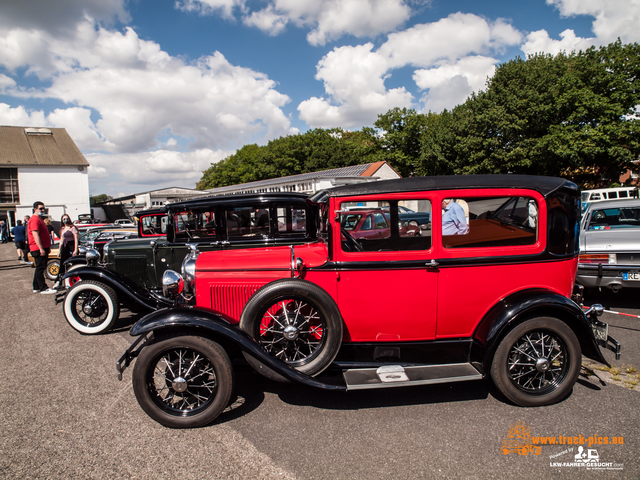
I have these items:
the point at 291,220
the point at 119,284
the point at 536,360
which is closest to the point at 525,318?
the point at 536,360

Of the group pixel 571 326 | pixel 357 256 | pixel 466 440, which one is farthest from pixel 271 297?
pixel 571 326

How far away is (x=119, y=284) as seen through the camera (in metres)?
5.59

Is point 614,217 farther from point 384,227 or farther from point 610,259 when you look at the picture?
point 384,227

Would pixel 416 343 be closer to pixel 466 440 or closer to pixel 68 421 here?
pixel 466 440

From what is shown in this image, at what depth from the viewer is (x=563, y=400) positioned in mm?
3207

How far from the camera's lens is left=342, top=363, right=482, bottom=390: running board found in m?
2.90

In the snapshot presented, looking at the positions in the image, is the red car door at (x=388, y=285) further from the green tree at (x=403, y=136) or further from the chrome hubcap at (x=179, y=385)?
the green tree at (x=403, y=136)

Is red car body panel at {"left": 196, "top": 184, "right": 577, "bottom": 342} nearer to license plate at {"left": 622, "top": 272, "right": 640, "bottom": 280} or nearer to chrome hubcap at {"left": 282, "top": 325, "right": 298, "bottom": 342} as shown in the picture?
chrome hubcap at {"left": 282, "top": 325, "right": 298, "bottom": 342}

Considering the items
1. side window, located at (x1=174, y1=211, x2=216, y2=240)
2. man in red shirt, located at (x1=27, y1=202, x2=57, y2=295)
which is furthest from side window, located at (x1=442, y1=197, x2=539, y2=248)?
man in red shirt, located at (x1=27, y1=202, x2=57, y2=295)

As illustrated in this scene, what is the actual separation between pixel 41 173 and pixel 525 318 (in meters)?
50.6

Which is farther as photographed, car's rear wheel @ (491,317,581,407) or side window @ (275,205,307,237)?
side window @ (275,205,307,237)

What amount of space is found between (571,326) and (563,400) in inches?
27.2

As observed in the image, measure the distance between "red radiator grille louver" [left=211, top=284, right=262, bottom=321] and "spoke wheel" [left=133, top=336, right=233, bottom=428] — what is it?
1.92 feet

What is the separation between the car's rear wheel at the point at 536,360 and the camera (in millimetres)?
3035
